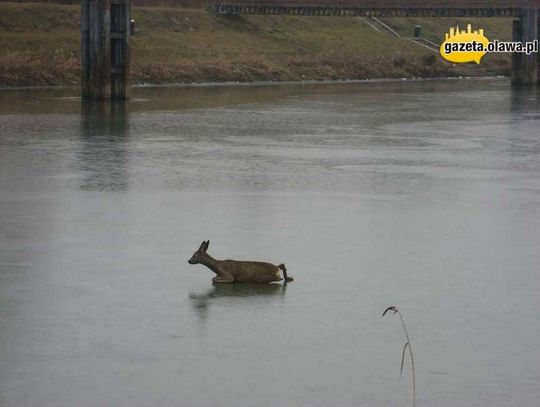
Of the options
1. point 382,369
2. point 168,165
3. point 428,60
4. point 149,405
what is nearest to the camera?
point 149,405

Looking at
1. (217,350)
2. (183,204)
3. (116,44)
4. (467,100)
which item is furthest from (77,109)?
(217,350)

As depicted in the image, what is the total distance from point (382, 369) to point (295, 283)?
3984 mm

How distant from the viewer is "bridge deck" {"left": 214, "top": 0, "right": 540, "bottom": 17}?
7675cm

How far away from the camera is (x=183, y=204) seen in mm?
22969

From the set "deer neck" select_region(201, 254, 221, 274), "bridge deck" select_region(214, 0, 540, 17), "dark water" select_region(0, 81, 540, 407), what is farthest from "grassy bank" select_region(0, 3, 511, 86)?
"deer neck" select_region(201, 254, 221, 274)

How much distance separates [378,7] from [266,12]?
596 centimetres

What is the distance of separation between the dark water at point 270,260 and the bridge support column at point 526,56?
36161mm

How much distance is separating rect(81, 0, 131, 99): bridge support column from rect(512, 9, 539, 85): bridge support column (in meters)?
27.3

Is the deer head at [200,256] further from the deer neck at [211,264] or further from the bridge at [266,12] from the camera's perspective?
the bridge at [266,12]

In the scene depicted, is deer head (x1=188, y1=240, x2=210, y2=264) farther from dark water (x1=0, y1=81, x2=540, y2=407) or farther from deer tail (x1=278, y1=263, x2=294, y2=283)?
deer tail (x1=278, y1=263, x2=294, y2=283)

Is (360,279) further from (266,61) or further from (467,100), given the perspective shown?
(266,61)

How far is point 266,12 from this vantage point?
253 ft

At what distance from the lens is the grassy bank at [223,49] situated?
63438 millimetres
